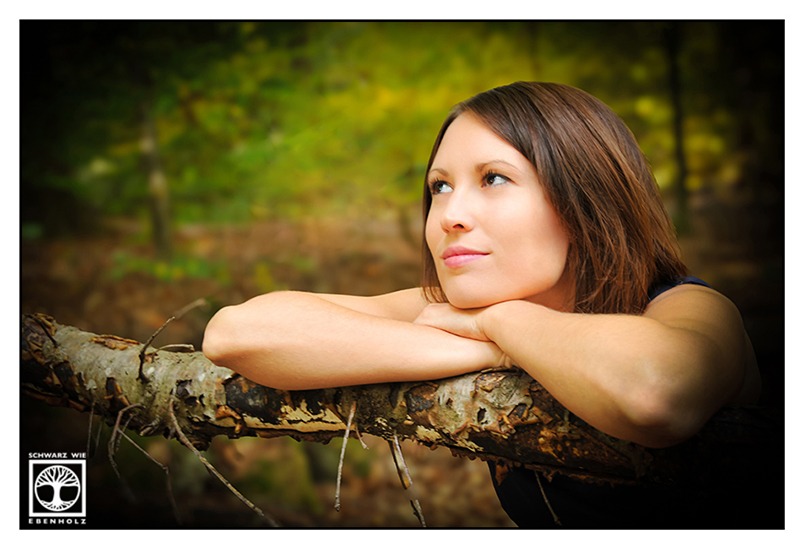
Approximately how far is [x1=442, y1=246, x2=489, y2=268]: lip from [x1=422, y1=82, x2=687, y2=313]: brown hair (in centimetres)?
17

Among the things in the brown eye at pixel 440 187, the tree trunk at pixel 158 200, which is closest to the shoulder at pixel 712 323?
the brown eye at pixel 440 187

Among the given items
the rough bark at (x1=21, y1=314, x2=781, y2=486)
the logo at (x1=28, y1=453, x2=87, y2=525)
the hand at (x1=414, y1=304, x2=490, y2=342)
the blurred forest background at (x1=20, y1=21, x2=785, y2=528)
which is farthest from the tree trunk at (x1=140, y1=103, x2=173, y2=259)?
the hand at (x1=414, y1=304, x2=490, y2=342)

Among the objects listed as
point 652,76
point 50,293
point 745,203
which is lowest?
point 50,293

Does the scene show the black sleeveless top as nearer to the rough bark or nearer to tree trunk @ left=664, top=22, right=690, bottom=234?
the rough bark

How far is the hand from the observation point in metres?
Result: 1.20

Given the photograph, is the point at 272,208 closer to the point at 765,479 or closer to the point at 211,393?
the point at 211,393

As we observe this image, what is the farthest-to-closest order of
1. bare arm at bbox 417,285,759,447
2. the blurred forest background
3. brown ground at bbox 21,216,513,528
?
brown ground at bbox 21,216,513,528
the blurred forest background
bare arm at bbox 417,285,759,447

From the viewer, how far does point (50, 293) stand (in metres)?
2.74

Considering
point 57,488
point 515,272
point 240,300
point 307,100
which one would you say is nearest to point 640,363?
point 515,272

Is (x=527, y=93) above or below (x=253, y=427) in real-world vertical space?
above

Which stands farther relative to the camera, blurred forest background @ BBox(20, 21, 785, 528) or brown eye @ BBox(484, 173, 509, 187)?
blurred forest background @ BBox(20, 21, 785, 528)

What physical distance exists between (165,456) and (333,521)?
799 mm

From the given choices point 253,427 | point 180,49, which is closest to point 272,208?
point 180,49

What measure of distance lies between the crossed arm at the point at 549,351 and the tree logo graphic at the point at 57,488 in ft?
2.18
